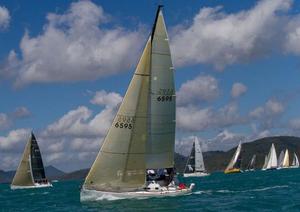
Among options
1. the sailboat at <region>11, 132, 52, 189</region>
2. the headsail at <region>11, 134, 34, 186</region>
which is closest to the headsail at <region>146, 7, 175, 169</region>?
the headsail at <region>11, 134, 34, 186</region>

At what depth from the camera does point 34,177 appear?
123 metres

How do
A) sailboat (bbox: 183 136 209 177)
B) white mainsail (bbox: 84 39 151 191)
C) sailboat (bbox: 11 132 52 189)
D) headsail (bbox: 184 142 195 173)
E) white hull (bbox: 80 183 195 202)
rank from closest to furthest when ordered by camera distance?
white hull (bbox: 80 183 195 202) → white mainsail (bbox: 84 39 151 191) → sailboat (bbox: 11 132 52 189) → sailboat (bbox: 183 136 209 177) → headsail (bbox: 184 142 195 173)

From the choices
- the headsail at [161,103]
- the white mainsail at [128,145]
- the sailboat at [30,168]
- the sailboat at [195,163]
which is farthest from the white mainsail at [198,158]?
the white mainsail at [128,145]

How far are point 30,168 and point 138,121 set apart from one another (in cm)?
7115

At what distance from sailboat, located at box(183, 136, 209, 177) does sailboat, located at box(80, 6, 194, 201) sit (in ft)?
355

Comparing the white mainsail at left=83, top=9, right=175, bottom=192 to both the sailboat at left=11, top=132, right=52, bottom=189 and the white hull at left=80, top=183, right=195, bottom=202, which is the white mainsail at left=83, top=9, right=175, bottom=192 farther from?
the sailboat at left=11, top=132, right=52, bottom=189

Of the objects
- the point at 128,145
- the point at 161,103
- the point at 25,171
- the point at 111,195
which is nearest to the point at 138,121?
the point at 128,145

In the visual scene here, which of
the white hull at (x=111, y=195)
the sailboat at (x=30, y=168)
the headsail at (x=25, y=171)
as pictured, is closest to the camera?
the white hull at (x=111, y=195)

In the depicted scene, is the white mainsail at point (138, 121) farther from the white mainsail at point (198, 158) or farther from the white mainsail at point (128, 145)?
the white mainsail at point (198, 158)

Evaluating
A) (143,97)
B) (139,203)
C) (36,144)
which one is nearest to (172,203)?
(139,203)

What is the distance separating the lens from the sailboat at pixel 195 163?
16412 cm

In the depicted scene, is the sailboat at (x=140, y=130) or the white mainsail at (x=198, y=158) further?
the white mainsail at (x=198, y=158)

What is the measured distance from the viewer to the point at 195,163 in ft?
545

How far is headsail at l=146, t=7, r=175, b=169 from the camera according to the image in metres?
53.9
